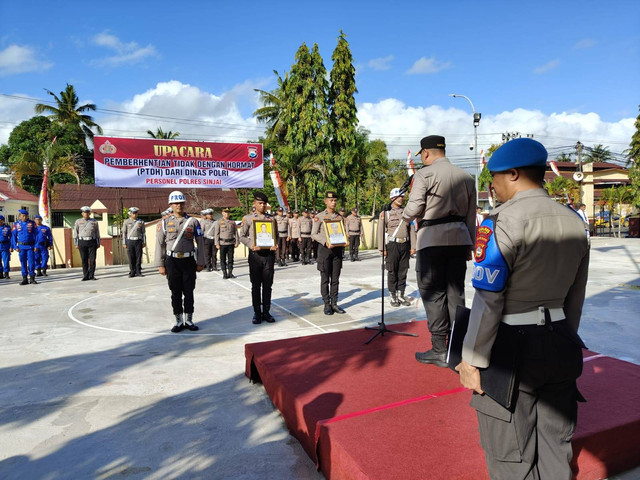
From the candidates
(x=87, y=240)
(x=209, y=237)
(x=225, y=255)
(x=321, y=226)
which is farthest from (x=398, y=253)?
(x=87, y=240)

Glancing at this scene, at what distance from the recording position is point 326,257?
7.10m

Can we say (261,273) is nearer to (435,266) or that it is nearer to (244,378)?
(244,378)

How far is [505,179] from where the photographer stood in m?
2.01

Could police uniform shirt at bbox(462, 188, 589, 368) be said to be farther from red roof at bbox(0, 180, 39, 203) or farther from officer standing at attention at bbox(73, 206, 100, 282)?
red roof at bbox(0, 180, 39, 203)

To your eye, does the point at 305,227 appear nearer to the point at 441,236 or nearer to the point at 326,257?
the point at 326,257

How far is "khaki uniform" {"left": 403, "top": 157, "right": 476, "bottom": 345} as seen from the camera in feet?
12.4

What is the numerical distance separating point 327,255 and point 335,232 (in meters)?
0.39

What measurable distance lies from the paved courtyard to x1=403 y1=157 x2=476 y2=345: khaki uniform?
830 mm

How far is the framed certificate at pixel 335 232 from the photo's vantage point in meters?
6.94

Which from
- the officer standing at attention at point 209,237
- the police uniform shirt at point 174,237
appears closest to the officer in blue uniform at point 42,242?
the officer standing at attention at point 209,237

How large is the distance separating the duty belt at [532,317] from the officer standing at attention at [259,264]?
16.4 feet

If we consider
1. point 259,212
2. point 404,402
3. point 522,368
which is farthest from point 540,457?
point 259,212

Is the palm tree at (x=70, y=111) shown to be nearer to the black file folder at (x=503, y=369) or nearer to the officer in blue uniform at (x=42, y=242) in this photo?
the officer in blue uniform at (x=42, y=242)

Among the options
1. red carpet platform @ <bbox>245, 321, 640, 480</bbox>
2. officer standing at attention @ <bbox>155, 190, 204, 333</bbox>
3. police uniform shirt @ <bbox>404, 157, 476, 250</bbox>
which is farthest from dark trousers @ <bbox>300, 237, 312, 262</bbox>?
police uniform shirt @ <bbox>404, 157, 476, 250</bbox>
